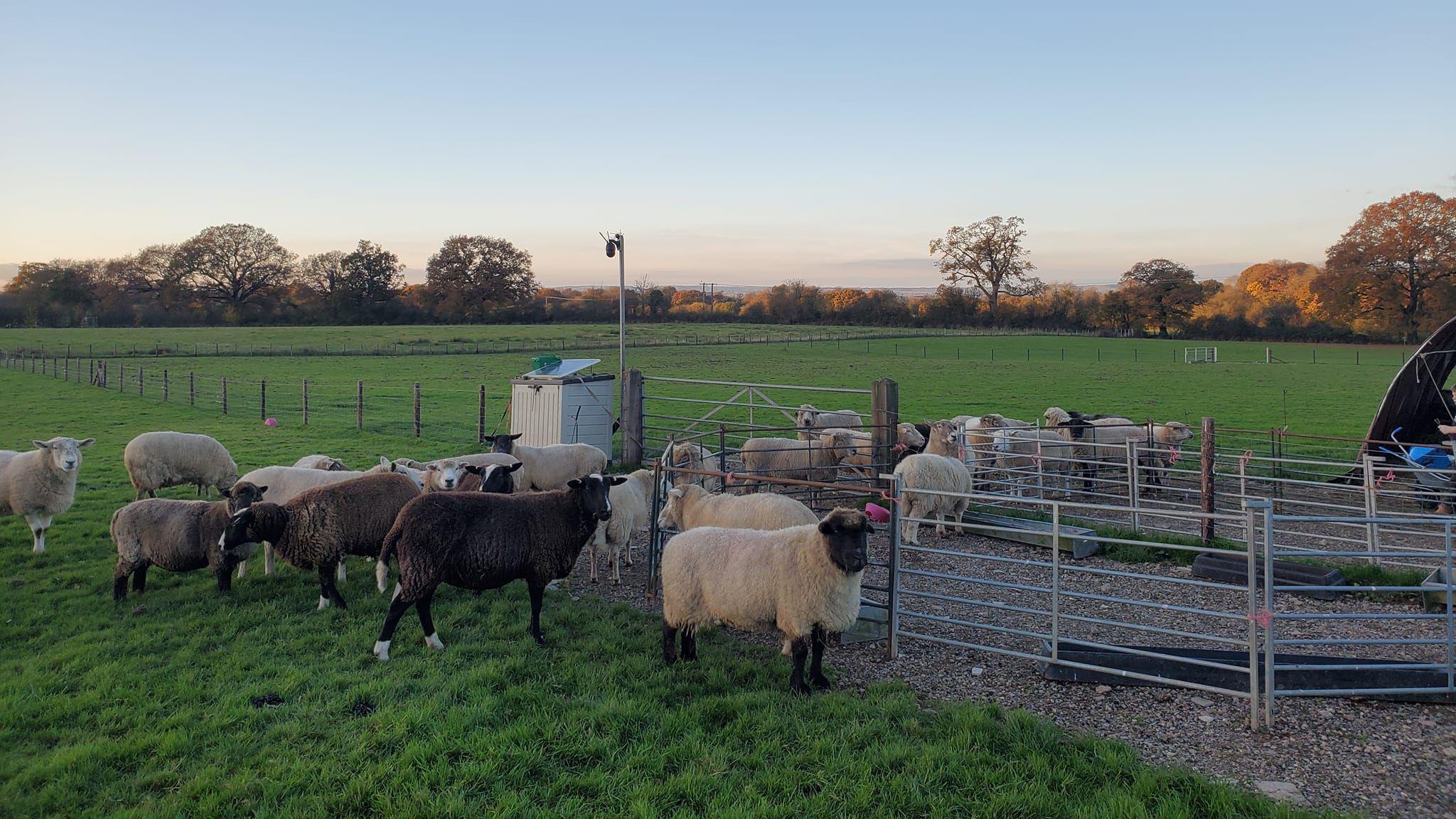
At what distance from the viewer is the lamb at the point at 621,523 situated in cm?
910

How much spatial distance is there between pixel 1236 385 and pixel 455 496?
4071 centimetres

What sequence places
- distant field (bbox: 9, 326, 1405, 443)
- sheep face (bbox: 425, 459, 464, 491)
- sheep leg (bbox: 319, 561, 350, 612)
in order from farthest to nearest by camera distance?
distant field (bbox: 9, 326, 1405, 443), sheep face (bbox: 425, 459, 464, 491), sheep leg (bbox: 319, 561, 350, 612)

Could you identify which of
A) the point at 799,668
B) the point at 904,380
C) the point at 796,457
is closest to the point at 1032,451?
the point at 796,457

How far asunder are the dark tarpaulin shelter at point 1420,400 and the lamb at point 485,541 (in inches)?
588

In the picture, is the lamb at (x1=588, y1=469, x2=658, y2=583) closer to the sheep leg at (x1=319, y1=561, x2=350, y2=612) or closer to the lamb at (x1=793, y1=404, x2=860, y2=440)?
the sheep leg at (x1=319, y1=561, x2=350, y2=612)

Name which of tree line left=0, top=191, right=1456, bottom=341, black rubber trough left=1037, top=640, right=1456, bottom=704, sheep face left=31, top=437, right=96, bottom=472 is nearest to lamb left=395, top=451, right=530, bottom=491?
sheep face left=31, top=437, right=96, bottom=472

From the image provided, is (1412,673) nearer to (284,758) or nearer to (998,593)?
(998,593)

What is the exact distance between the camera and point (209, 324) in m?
78.9

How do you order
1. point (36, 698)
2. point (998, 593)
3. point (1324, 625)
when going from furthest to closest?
point (998, 593) → point (1324, 625) → point (36, 698)

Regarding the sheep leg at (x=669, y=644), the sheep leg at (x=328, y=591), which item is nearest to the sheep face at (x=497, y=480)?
the sheep leg at (x=328, y=591)

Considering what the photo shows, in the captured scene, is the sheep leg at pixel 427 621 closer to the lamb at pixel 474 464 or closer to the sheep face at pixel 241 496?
the sheep face at pixel 241 496

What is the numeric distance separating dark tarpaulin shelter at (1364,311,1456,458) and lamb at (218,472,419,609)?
1664 centimetres

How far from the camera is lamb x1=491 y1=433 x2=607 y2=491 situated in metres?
12.8

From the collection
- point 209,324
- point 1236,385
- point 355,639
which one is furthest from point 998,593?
point 209,324
